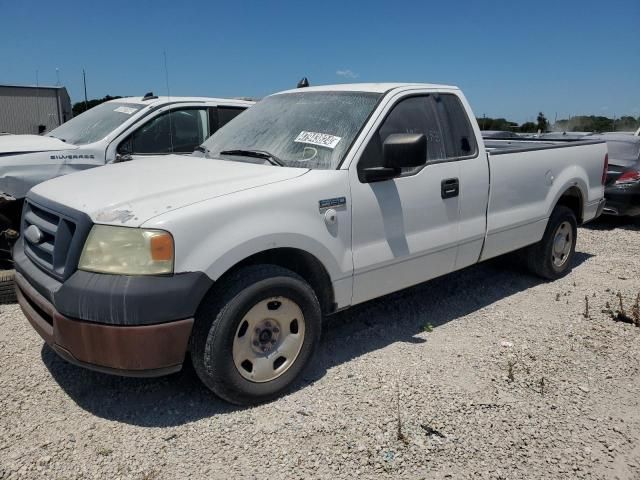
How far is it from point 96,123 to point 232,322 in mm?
4386

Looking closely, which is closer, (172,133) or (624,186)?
(172,133)

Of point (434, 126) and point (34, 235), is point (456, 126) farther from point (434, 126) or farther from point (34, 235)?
point (34, 235)

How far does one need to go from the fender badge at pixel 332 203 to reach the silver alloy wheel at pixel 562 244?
3.16m

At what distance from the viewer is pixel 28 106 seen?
1066 inches

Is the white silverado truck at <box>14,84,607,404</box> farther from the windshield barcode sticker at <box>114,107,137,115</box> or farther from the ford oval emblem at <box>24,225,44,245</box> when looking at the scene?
the windshield barcode sticker at <box>114,107,137,115</box>

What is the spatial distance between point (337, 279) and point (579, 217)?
12.1 ft

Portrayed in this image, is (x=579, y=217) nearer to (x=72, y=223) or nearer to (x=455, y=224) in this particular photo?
(x=455, y=224)

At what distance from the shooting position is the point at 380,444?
9.40ft

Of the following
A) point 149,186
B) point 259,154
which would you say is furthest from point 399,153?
point 149,186

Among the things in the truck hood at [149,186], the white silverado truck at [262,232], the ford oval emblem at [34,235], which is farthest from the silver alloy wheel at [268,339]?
the ford oval emblem at [34,235]

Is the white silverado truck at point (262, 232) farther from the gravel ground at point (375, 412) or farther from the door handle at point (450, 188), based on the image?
the gravel ground at point (375, 412)

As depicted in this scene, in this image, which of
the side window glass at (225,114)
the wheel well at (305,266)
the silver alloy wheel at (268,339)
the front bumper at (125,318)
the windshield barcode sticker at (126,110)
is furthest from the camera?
the side window glass at (225,114)

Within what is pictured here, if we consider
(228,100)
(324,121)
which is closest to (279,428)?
(324,121)

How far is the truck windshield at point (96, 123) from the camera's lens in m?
6.04
